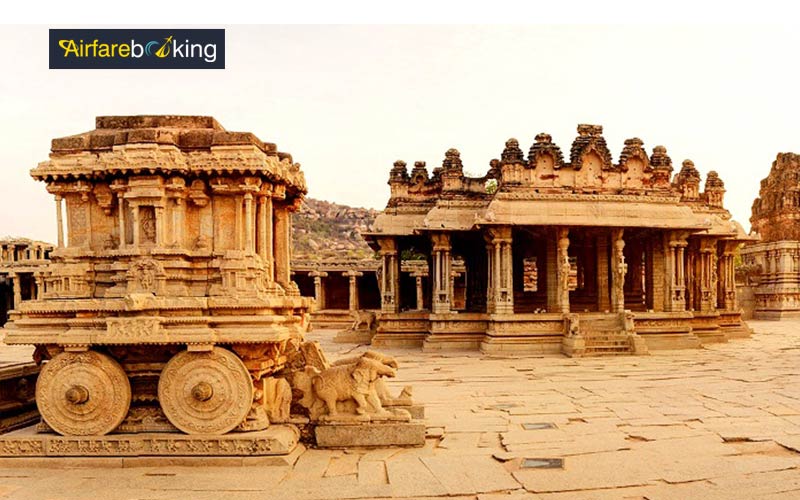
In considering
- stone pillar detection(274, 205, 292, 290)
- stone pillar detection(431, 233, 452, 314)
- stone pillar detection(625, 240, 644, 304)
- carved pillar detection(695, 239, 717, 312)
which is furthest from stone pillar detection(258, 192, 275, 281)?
carved pillar detection(695, 239, 717, 312)

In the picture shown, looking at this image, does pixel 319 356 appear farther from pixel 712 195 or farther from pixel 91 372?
pixel 712 195

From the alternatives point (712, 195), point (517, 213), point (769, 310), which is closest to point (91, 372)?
point (517, 213)

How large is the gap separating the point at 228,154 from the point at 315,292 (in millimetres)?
25798

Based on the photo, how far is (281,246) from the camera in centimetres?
852

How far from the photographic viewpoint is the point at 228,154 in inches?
271

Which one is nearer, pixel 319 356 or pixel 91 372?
pixel 91 372

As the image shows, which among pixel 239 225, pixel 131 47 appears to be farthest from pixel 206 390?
pixel 131 47

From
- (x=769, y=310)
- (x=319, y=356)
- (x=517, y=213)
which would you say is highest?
(x=517, y=213)

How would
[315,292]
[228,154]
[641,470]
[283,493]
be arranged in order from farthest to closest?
[315,292]
[228,154]
[641,470]
[283,493]

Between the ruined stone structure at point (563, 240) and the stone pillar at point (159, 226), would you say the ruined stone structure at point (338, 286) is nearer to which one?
the ruined stone structure at point (563, 240)

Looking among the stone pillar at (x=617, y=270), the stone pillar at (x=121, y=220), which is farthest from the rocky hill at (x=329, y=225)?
the stone pillar at (x=121, y=220)

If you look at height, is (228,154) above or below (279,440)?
above

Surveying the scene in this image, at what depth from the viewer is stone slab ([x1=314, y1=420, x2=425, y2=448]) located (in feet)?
21.6

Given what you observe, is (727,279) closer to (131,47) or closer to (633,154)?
(633,154)
